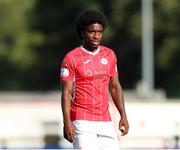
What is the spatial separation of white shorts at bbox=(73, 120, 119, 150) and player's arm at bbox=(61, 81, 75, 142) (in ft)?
0.39

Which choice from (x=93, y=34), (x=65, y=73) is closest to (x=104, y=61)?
(x=93, y=34)

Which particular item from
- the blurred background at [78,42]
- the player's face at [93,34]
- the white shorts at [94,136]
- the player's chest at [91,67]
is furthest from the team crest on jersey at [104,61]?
the blurred background at [78,42]

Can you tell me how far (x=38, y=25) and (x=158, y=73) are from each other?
9.51 metres

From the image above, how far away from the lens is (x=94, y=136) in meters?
9.15

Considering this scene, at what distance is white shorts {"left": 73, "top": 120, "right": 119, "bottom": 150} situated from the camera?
911 cm

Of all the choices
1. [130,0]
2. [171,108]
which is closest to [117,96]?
[171,108]

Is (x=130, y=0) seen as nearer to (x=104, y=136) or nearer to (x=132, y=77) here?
(x=132, y=77)

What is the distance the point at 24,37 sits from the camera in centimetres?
6003

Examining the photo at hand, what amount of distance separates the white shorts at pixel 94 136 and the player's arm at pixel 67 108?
12 centimetres

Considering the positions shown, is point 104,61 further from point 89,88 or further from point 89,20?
point 89,20

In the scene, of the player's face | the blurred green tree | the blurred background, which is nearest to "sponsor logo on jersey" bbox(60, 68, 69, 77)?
the player's face

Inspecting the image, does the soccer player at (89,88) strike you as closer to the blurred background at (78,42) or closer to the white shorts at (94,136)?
the white shorts at (94,136)

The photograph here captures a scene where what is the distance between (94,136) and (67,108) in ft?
1.22

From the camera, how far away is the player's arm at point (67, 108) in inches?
354
